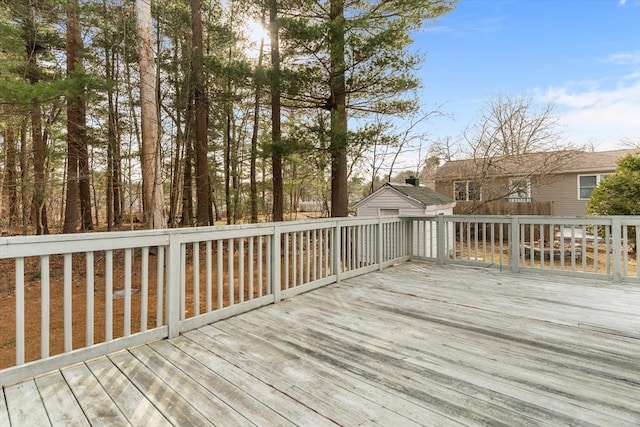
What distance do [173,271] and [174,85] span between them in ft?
21.1

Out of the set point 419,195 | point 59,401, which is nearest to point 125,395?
point 59,401

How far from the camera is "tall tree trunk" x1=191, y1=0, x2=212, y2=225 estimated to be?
715cm

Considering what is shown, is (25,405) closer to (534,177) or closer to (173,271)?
(173,271)

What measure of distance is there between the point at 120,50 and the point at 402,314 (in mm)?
6985

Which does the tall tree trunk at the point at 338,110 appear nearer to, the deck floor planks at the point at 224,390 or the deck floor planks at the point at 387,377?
the deck floor planks at the point at 387,377

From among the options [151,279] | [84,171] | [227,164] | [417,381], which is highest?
[227,164]

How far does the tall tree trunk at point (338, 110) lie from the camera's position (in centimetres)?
569

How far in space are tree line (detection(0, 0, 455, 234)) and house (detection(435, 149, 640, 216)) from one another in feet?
18.0

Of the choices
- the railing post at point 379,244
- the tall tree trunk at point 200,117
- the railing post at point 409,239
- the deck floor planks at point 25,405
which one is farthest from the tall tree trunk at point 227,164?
the deck floor planks at point 25,405

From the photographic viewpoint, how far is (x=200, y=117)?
793 centimetres

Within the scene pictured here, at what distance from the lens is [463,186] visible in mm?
13992

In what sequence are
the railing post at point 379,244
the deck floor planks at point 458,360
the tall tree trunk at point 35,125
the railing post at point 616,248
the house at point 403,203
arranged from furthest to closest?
the house at point 403,203 → the tall tree trunk at point 35,125 → the railing post at point 379,244 → the railing post at point 616,248 → the deck floor planks at point 458,360

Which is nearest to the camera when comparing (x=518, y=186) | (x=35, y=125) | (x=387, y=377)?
(x=387, y=377)

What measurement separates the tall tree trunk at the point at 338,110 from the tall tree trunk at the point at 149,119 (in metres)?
3.01
